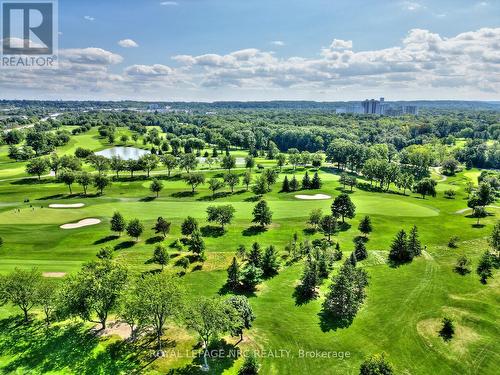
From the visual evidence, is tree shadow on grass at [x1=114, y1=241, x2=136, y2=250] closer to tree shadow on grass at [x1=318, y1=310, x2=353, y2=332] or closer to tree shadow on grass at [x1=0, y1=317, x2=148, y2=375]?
tree shadow on grass at [x1=0, y1=317, x2=148, y2=375]

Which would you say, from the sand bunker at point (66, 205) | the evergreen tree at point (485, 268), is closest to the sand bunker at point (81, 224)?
the sand bunker at point (66, 205)

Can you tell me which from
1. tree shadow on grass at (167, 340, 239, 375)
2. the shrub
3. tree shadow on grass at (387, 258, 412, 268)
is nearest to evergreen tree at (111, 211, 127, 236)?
tree shadow on grass at (167, 340, 239, 375)

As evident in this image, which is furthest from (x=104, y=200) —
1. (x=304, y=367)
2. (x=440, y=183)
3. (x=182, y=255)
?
(x=440, y=183)

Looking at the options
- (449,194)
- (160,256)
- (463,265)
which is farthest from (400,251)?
(449,194)

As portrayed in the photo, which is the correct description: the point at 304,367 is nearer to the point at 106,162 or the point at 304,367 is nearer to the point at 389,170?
the point at 389,170

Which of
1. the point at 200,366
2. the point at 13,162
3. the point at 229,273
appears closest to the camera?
the point at 200,366

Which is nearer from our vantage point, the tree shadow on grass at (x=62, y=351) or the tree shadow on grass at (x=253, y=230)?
the tree shadow on grass at (x=62, y=351)

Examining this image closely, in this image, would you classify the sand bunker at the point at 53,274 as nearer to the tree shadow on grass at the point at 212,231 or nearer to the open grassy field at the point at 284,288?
the open grassy field at the point at 284,288
